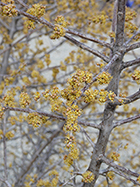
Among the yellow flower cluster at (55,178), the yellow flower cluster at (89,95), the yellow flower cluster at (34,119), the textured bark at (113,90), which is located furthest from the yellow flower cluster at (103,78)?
the yellow flower cluster at (55,178)

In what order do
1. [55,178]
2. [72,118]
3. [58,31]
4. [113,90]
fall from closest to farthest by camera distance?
[72,118] → [58,31] → [113,90] → [55,178]

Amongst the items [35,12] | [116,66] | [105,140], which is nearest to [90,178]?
[105,140]

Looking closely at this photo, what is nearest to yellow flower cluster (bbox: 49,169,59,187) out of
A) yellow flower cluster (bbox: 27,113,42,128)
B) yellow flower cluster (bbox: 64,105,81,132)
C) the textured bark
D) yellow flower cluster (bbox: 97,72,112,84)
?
the textured bark

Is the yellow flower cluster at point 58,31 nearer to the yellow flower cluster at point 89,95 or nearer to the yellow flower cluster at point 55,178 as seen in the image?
the yellow flower cluster at point 89,95

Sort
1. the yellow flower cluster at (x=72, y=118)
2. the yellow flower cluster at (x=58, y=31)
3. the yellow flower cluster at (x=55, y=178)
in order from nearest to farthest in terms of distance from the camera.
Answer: the yellow flower cluster at (x=72, y=118) → the yellow flower cluster at (x=58, y=31) → the yellow flower cluster at (x=55, y=178)

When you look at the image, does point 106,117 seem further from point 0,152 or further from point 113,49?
point 0,152

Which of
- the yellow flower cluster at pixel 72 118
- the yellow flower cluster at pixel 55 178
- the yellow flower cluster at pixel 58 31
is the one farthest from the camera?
the yellow flower cluster at pixel 55 178

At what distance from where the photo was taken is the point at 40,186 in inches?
65.8

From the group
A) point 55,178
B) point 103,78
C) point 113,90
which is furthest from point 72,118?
point 55,178

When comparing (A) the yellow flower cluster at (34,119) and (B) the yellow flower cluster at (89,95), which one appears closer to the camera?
(B) the yellow flower cluster at (89,95)

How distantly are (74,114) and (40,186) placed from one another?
1079 mm

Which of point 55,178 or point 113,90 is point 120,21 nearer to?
point 113,90

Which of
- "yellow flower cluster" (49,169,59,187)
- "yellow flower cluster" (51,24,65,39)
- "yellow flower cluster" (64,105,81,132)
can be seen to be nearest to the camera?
"yellow flower cluster" (64,105,81,132)

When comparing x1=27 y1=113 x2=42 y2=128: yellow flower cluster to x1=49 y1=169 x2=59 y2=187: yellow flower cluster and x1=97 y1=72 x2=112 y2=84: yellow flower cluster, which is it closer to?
x1=97 y1=72 x2=112 y2=84: yellow flower cluster
